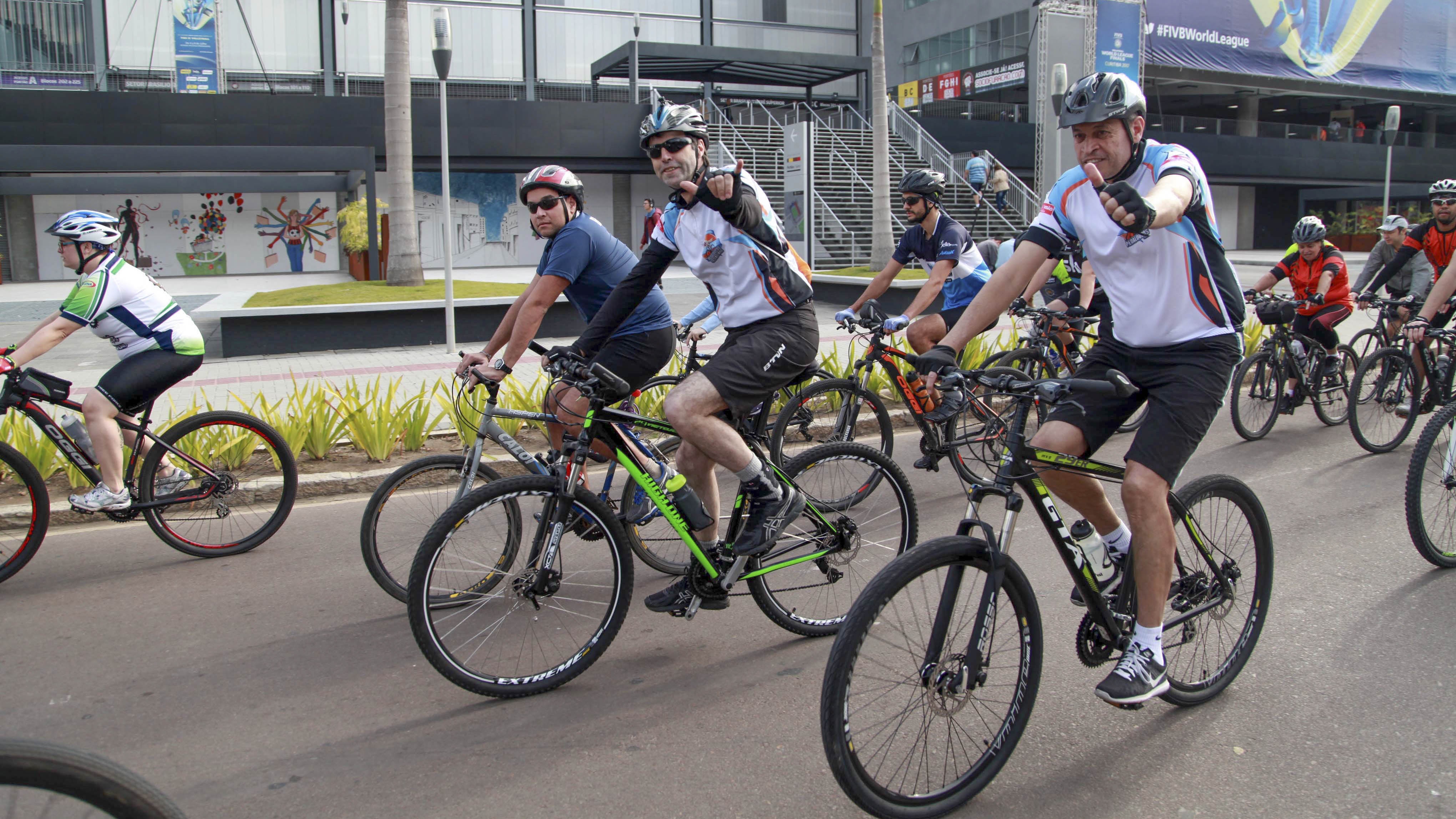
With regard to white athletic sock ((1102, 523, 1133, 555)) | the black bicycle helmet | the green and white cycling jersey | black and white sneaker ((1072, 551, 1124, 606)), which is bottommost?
black and white sneaker ((1072, 551, 1124, 606))

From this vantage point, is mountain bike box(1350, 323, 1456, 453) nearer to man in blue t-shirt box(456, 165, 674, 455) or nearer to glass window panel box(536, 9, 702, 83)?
man in blue t-shirt box(456, 165, 674, 455)

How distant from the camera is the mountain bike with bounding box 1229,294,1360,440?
8297mm

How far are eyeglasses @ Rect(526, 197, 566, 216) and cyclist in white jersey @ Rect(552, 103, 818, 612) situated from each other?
0.65 m

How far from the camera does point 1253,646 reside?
12.6ft

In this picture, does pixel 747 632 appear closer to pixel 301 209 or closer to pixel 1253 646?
pixel 1253 646

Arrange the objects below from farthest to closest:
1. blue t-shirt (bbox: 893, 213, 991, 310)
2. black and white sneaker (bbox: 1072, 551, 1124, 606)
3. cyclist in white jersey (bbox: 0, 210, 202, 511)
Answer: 1. blue t-shirt (bbox: 893, 213, 991, 310)
2. cyclist in white jersey (bbox: 0, 210, 202, 511)
3. black and white sneaker (bbox: 1072, 551, 1124, 606)

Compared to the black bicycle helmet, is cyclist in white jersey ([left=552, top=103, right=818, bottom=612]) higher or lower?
lower

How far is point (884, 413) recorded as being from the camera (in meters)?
7.01

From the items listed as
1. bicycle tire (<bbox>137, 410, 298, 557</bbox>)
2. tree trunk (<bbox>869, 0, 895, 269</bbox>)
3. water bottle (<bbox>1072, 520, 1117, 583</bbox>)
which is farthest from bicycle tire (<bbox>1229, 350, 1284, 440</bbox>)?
tree trunk (<bbox>869, 0, 895, 269</bbox>)

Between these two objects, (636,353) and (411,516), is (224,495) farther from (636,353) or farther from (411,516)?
(636,353)

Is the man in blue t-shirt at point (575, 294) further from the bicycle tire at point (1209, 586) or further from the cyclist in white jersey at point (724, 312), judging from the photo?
the bicycle tire at point (1209, 586)

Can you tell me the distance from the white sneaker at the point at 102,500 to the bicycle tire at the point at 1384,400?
26.3 ft

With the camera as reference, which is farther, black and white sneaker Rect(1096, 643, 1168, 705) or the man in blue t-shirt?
the man in blue t-shirt

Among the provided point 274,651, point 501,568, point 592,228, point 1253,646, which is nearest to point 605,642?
point 501,568
